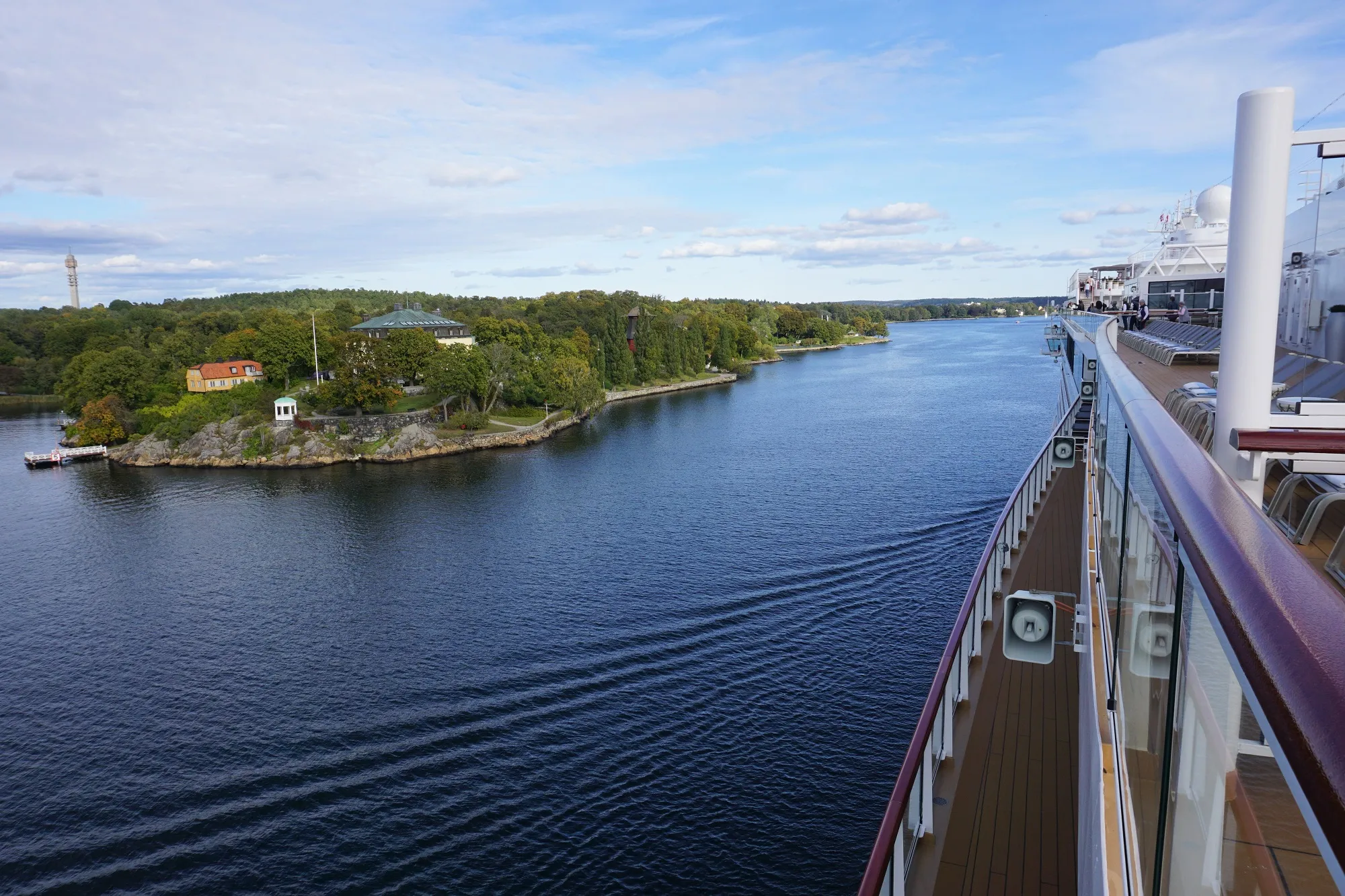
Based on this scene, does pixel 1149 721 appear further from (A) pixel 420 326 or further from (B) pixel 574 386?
(A) pixel 420 326

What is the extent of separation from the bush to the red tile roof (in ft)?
42.0

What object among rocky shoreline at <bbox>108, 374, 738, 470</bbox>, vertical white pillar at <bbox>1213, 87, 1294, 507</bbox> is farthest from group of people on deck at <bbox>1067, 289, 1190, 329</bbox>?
rocky shoreline at <bbox>108, 374, 738, 470</bbox>

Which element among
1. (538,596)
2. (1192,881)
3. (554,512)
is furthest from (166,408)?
(1192,881)

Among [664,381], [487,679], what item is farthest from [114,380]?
[487,679]

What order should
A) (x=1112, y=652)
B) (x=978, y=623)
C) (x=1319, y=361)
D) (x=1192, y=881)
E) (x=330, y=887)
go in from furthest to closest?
1. (x=330, y=887)
2. (x=1319, y=361)
3. (x=978, y=623)
4. (x=1112, y=652)
5. (x=1192, y=881)

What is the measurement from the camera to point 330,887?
8.29m

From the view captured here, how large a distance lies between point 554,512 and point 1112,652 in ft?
61.2

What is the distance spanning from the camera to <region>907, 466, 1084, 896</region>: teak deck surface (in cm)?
415

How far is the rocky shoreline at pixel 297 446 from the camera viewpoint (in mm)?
31469

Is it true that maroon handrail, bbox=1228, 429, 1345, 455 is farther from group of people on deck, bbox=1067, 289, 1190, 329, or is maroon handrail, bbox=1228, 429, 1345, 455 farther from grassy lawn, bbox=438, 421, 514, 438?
grassy lawn, bbox=438, 421, 514, 438

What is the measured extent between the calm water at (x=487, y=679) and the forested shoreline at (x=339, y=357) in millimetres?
11397

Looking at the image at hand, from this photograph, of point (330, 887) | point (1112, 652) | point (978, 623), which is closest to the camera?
point (1112, 652)

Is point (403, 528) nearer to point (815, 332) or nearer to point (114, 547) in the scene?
point (114, 547)

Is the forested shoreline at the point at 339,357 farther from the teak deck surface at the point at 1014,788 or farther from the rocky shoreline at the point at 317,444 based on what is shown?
the teak deck surface at the point at 1014,788
